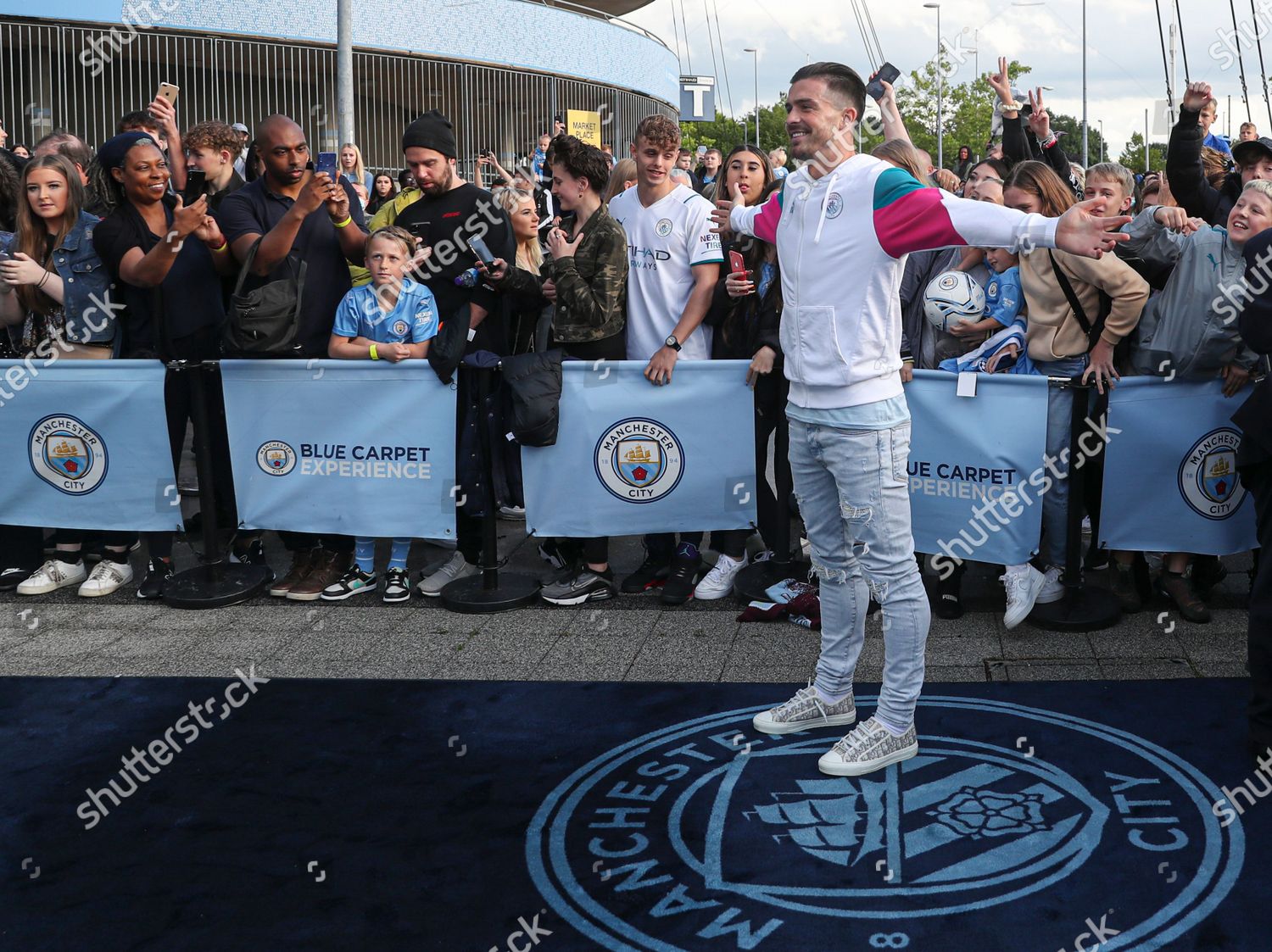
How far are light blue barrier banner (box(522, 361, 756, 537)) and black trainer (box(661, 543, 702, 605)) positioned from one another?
11.4 inches

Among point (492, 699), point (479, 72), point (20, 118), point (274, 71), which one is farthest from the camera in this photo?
point (479, 72)

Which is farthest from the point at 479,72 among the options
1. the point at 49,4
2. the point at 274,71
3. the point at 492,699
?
the point at 492,699

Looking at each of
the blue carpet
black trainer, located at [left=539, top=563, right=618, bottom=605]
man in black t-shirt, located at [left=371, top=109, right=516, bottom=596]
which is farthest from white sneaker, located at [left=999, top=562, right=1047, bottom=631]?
man in black t-shirt, located at [left=371, top=109, right=516, bottom=596]

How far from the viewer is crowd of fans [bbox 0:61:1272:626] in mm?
5633

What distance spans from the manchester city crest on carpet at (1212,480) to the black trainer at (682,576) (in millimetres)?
2324

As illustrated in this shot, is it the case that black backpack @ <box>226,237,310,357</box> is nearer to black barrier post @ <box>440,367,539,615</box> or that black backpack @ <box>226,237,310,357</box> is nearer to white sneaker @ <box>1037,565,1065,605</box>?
black barrier post @ <box>440,367,539,615</box>

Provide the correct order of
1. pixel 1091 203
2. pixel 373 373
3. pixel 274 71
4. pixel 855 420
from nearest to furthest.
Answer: pixel 1091 203 < pixel 855 420 < pixel 373 373 < pixel 274 71

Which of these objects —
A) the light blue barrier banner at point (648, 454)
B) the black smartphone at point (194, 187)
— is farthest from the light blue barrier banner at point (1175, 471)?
the black smartphone at point (194, 187)

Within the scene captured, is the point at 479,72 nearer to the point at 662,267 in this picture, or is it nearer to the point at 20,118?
the point at 20,118

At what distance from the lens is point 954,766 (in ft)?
13.6

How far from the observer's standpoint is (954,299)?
575 centimetres

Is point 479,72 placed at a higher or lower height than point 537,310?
higher

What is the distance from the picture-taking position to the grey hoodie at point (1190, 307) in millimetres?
5191

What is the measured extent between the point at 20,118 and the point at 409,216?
19.1 metres
